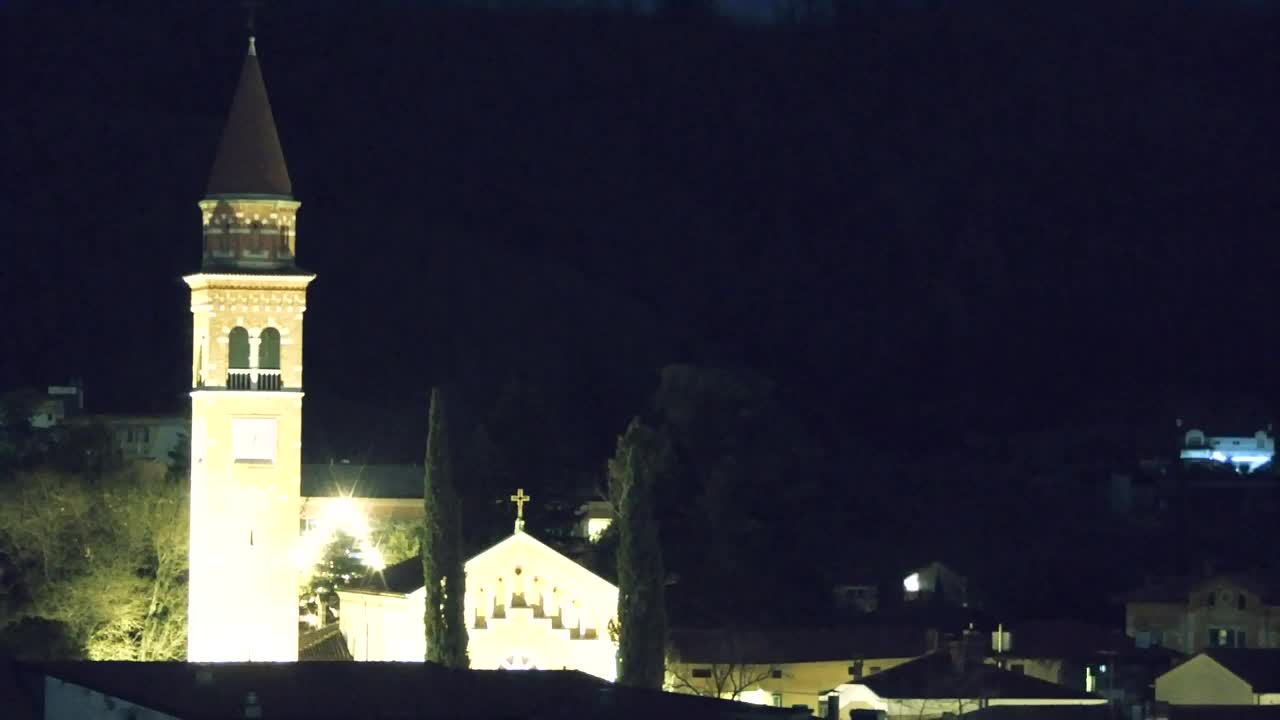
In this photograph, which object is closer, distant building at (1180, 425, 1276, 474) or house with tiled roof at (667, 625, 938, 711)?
house with tiled roof at (667, 625, 938, 711)

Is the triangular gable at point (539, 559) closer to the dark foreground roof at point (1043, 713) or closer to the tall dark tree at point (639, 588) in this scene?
the tall dark tree at point (639, 588)

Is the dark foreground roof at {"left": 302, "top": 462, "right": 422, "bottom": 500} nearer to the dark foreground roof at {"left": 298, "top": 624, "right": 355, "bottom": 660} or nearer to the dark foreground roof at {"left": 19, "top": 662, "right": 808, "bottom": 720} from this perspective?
the dark foreground roof at {"left": 298, "top": 624, "right": 355, "bottom": 660}

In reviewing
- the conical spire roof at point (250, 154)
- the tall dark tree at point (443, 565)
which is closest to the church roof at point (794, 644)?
the tall dark tree at point (443, 565)

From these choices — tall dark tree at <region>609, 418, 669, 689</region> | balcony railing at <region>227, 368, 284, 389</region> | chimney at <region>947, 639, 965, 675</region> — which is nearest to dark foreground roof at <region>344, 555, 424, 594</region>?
balcony railing at <region>227, 368, 284, 389</region>

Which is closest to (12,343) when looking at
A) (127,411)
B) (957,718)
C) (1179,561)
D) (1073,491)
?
(127,411)

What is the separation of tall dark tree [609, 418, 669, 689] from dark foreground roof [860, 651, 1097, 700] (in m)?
5.88

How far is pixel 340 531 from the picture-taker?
344 feet

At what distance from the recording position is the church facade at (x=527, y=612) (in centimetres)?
7881

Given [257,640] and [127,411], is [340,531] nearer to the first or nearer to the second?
[257,640]

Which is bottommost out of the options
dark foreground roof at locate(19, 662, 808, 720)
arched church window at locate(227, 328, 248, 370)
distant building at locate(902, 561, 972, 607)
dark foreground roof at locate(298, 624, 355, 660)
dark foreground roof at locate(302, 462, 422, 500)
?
dark foreground roof at locate(19, 662, 808, 720)

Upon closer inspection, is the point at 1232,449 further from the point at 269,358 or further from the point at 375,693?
the point at 375,693

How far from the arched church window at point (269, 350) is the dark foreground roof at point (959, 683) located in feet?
55.6

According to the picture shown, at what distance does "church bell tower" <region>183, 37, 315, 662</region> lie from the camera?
3051 inches

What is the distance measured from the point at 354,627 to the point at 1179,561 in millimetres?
50479
